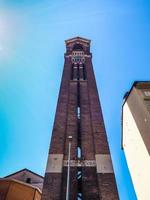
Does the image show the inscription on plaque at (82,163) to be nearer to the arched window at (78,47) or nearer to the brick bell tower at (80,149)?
the brick bell tower at (80,149)

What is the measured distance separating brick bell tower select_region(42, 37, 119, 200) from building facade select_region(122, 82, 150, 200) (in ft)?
7.27

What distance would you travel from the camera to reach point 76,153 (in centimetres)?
1373

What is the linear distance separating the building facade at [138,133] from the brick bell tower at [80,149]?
2217 millimetres

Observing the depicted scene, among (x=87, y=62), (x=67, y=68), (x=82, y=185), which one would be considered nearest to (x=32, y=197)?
(x=82, y=185)

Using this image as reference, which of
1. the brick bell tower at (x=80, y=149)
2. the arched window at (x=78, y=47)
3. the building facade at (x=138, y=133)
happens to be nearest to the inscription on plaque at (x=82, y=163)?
the brick bell tower at (x=80, y=149)

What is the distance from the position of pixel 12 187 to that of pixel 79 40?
20.1 m

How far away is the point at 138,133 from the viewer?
14.6 metres

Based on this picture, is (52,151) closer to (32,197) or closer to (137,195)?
(32,197)

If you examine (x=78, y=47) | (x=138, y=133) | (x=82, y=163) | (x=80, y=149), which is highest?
(x=78, y=47)

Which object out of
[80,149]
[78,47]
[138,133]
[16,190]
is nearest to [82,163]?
[80,149]

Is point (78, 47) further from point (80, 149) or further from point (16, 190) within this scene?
point (16, 190)

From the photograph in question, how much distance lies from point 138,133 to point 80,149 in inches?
158

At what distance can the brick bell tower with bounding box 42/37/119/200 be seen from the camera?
37.3 feet

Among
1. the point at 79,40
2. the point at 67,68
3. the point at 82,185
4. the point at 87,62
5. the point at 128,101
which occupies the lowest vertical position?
the point at 82,185
